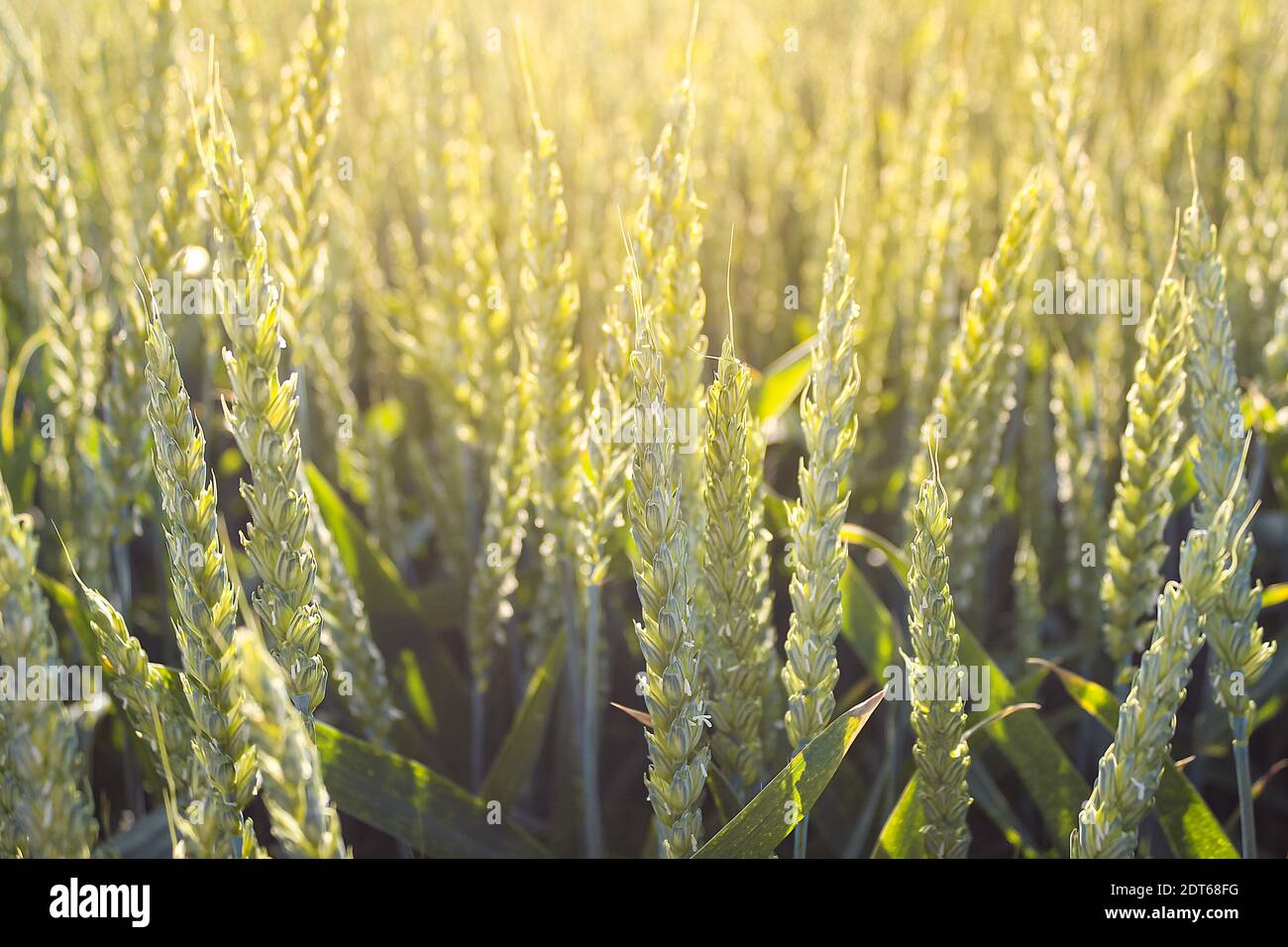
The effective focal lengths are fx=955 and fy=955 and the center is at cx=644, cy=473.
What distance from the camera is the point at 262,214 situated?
0.98m

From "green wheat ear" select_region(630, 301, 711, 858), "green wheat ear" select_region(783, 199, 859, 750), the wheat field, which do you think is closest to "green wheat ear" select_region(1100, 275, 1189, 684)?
the wheat field

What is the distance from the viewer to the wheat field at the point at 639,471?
0.56 m

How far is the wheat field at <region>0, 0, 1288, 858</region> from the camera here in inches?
22.1

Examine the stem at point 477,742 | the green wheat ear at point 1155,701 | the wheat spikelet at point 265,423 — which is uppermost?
the wheat spikelet at point 265,423

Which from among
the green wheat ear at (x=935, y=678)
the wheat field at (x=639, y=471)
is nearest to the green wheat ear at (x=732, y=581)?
the wheat field at (x=639, y=471)

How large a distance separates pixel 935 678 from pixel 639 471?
0.23 metres

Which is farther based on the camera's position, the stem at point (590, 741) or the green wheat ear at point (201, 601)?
the stem at point (590, 741)

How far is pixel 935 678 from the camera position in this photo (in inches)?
23.4

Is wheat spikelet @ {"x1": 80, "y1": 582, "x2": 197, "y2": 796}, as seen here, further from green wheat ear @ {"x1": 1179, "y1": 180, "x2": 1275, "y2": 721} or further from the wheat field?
green wheat ear @ {"x1": 1179, "y1": 180, "x2": 1275, "y2": 721}

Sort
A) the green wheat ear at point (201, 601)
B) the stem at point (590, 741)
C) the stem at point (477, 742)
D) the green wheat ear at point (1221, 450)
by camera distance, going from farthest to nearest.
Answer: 1. the stem at point (477, 742)
2. the stem at point (590, 741)
3. the green wheat ear at point (1221, 450)
4. the green wheat ear at point (201, 601)

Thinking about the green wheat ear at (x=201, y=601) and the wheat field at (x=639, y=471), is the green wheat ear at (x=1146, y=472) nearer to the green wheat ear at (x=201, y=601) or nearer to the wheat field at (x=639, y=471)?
the wheat field at (x=639, y=471)

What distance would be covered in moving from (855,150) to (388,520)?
77cm

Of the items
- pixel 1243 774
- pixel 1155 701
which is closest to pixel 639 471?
pixel 1155 701
